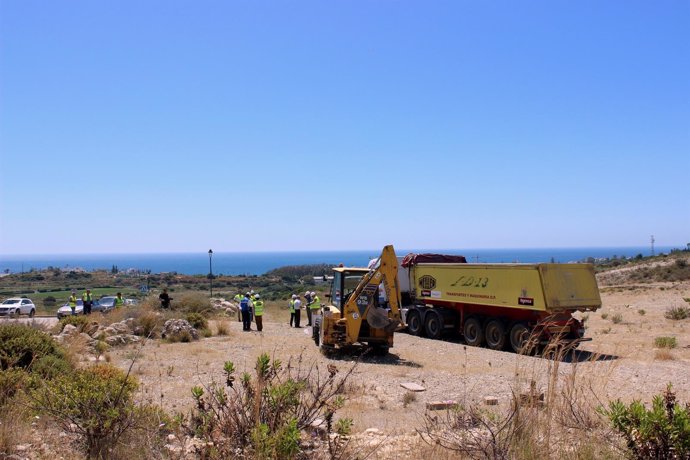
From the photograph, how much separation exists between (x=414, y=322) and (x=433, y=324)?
1144mm

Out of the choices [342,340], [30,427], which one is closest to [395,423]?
[30,427]

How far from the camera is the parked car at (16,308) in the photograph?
3347 cm

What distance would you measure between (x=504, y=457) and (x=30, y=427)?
16.8 ft

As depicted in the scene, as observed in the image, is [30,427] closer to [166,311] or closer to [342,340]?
[342,340]

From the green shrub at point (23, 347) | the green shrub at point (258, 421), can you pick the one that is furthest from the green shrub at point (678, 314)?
the green shrub at point (258, 421)

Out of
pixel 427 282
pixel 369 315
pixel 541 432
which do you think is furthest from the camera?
pixel 427 282

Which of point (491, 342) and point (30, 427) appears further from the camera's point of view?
point (491, 342)

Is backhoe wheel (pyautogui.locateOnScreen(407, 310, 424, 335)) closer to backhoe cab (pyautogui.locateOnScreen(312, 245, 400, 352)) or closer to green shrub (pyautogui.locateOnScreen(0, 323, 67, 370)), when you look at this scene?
backhoe cab (pyautogui.locateOnScreen(312, 245, 400, 352))

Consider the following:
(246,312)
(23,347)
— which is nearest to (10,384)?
(23,347)

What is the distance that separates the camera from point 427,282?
22.3 m

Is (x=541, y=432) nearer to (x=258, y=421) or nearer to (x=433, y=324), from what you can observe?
(x=258, y=421)

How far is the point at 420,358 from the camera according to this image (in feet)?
54.6

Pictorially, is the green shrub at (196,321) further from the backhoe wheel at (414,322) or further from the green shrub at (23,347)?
the green shrub at (23,347)

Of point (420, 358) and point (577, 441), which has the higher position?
point (577, 441)
